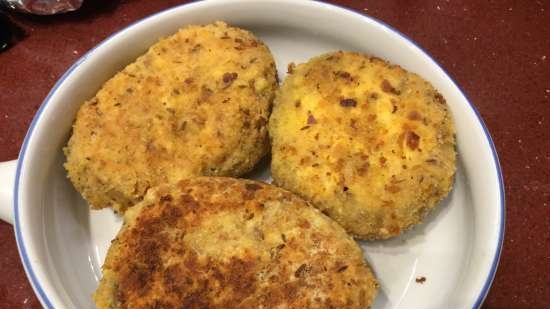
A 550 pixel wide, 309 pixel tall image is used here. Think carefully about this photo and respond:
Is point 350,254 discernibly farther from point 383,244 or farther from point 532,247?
point 532,247

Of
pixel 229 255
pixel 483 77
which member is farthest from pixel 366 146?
pixel 483 77

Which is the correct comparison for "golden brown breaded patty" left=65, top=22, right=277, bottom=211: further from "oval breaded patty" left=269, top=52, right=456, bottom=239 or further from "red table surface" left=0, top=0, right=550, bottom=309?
"red table surface" left=0, top=0, right=550, bottom=309

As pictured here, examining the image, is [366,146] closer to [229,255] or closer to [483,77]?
[229,255]

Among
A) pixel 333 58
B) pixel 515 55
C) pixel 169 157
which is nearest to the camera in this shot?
→ pixel 169 157

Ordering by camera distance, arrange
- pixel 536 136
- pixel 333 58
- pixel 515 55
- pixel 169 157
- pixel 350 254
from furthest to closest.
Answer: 1. pixel 515 55
2. pixel 536 136
3. pixel 333 58
4. pixel 169 157
5. pixel 350 254

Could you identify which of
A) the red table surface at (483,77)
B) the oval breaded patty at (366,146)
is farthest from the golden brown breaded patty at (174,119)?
the red table surface at (483,77)

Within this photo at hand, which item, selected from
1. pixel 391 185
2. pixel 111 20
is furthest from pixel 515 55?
pixel 111 20

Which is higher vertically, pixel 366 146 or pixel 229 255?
pixel 366 146

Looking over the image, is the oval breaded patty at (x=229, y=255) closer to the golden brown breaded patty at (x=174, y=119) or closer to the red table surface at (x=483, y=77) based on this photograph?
the golden brown breaded patty at (x=174, y=119)
